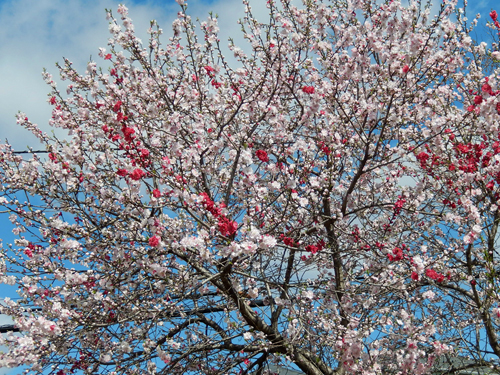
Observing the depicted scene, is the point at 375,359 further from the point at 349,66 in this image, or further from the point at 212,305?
the point at 349,66

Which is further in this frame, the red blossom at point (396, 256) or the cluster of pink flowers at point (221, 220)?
the red blossom at point (396, 256)

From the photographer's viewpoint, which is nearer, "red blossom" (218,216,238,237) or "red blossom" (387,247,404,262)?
"red blossom" (218,216,238,237)

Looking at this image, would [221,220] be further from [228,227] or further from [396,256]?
[396,256]

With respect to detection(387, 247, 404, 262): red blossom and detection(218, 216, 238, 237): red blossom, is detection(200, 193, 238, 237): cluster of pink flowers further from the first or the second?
detection(387, 247, 404, 262): red blossom

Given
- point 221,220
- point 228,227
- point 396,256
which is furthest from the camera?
point 396,256

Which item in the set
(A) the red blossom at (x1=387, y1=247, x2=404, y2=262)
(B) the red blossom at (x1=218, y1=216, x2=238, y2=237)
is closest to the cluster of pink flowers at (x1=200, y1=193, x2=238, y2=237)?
(B) the red blossom at (x1=218, y1=216, x2=238, y2=237)

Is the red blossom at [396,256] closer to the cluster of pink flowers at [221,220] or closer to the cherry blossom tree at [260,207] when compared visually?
the cherry blossom tree at [260,207]

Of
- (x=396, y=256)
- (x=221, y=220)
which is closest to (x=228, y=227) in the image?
(x=221, y=220)

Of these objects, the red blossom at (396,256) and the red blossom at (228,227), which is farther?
the red blossom at (396,256)

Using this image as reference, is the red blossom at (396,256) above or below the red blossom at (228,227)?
below

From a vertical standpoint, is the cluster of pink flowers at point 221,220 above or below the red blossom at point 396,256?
above

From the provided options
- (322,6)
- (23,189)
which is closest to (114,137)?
(23,189)

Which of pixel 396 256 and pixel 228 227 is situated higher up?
pixel 228 227

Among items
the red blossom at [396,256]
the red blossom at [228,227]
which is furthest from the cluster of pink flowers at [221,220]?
the red blossom at [396,256]
